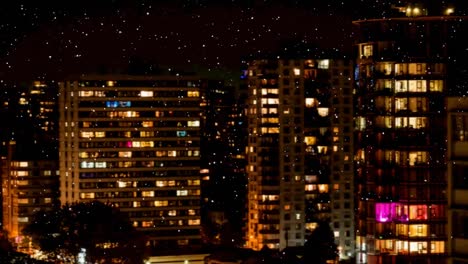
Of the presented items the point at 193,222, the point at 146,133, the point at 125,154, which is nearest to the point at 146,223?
the point at 193,222

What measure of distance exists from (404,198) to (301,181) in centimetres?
2510

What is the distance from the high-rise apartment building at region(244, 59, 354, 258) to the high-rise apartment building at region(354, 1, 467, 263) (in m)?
21.9

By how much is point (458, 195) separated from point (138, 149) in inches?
2431

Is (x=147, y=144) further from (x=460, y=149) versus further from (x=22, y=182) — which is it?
(x=460, y=149)

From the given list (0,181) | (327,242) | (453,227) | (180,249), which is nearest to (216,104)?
(0,181)

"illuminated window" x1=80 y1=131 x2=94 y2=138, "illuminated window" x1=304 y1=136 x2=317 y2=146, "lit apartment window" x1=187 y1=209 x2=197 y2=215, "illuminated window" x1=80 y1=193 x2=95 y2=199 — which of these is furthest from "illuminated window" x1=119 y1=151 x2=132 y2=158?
"illuminated window" x1=304 y1=136 x2=317 y2=146

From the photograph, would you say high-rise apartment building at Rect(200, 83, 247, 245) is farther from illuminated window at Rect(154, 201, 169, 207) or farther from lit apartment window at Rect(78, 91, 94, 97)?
lit apartment window at Rect(78, 91, 94, 97)

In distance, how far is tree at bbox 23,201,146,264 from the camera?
157 ft

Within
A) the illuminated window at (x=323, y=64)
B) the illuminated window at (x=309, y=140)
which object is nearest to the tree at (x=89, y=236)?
the illuminated window at (x=309, y=140)

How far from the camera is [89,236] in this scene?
160ft

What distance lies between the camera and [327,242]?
6041cm

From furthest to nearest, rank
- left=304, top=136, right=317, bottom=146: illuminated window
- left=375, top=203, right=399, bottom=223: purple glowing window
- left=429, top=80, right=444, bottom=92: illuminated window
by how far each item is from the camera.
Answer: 1. left=304, top=136, right=317, bottom=146: illuminated window
2. left=429, top=80, right=444, bottom=92: illuminated window
3. left=375, top=203, right=399, bottom=223: purple glowing window

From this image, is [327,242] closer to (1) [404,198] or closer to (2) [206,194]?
(1) [404,198]

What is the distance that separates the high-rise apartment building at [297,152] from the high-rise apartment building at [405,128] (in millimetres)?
21881
